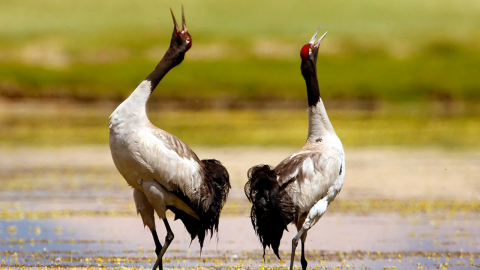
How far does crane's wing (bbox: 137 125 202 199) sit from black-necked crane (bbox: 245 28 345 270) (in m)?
0.75

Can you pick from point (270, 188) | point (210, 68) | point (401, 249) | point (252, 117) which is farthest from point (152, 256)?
point (210, 68)

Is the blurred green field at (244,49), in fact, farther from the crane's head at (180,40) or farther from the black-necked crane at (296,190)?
the black-necked crane at (296,190)

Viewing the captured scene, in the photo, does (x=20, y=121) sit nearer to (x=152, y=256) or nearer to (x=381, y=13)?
(x=152, y=256)

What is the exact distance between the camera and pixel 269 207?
8.92m

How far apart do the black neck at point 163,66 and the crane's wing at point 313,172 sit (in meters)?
1.97

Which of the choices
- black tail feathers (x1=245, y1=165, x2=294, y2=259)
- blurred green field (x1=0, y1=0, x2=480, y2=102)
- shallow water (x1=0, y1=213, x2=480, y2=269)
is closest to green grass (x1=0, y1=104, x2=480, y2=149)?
blurred green field (x1=0, y1=0, x2=480, y2=102)

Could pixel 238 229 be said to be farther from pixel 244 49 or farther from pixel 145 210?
pixel 244 49

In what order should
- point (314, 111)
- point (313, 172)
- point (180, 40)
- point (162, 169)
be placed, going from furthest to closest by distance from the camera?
point (314, 111) → point (180, 40) → point (313, 172) → point (162, 169)

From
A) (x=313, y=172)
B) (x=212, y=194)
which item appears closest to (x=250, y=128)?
(x=212, y=194)

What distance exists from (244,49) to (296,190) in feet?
224

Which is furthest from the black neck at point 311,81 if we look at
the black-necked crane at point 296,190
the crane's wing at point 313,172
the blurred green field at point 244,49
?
the blurred green field at point 244,49

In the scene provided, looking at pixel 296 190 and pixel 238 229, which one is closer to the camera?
pixel 296 190

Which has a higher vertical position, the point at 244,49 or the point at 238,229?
the point at 238,229

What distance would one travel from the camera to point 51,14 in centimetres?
9931
